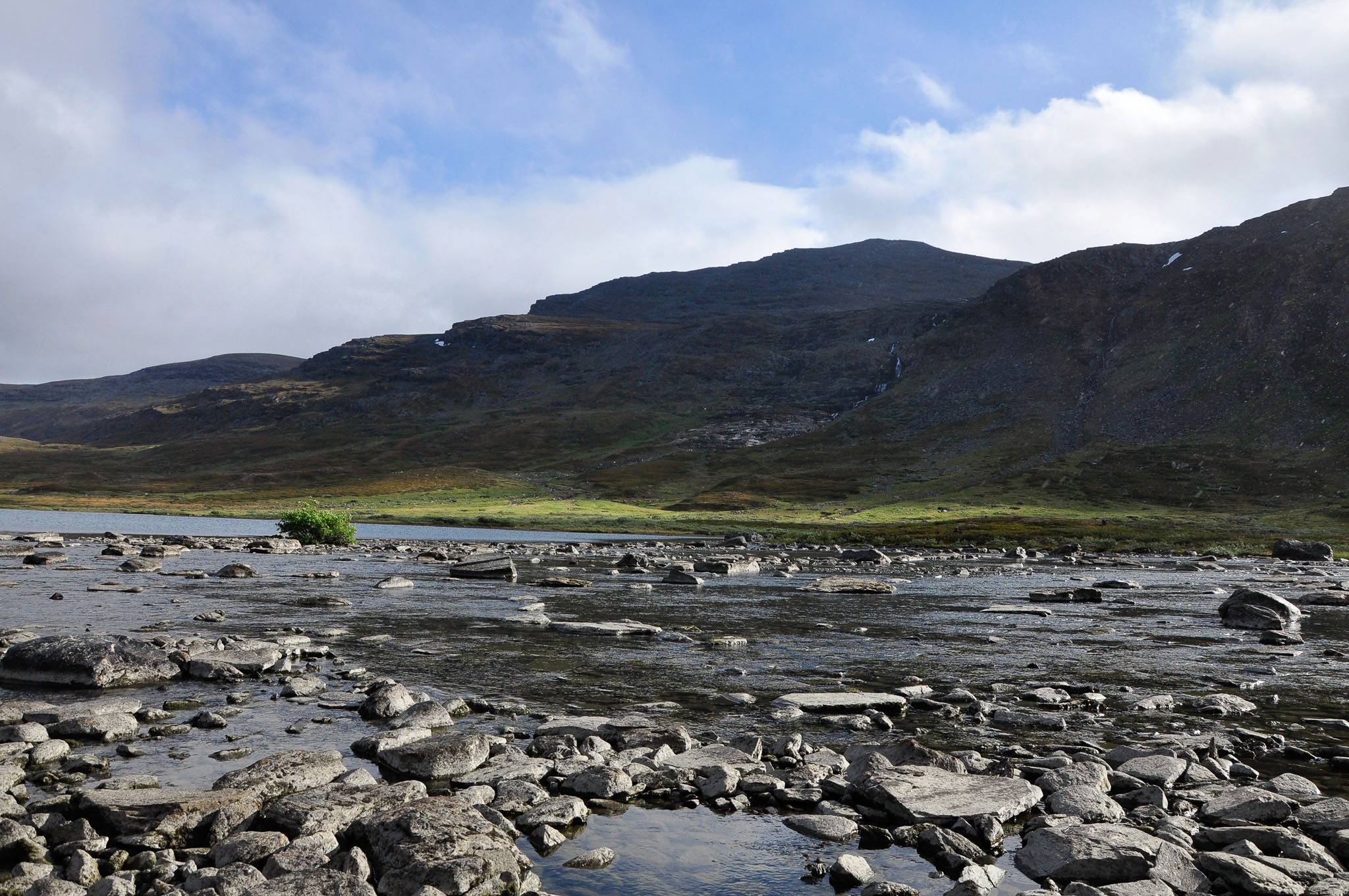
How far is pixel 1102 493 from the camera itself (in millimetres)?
153875

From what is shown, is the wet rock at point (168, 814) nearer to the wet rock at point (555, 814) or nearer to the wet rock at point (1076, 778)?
the wet rock at point (555, 814)

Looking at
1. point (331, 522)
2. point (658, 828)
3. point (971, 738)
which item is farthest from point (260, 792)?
point (331, 522)

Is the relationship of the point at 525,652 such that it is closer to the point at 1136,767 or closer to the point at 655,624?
the point at 655,624

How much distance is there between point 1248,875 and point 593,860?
21.8ft

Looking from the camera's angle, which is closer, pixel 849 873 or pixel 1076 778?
pixel 849 873

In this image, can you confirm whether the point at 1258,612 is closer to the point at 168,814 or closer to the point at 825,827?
the point at 825,827

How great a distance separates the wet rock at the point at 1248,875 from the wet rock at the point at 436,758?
9032mm

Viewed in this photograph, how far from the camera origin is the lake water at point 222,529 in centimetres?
9381

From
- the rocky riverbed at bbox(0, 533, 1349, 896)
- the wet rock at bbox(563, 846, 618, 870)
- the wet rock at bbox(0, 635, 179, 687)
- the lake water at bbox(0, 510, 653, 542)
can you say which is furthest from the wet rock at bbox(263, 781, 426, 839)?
the lake water at bbox(0, 510, 653, 542)

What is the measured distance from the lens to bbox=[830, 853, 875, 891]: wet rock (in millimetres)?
8844

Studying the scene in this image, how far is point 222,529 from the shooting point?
106m

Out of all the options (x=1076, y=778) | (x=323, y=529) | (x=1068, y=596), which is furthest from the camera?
(x=323, y=529)

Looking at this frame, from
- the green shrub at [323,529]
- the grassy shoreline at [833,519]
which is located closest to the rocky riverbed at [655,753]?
the green shrub at [323,529]

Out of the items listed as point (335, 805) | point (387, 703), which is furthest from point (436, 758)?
point (387, 703)
